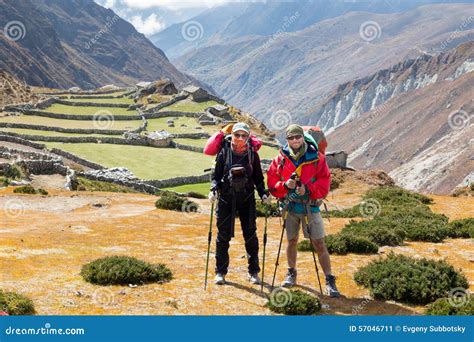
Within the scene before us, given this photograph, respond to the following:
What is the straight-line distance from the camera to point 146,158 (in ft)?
187

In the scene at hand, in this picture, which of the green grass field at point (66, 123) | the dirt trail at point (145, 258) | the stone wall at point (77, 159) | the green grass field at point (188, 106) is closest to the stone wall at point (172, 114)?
the green grass field at point (188, 106)

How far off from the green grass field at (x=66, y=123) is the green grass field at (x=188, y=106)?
14.6 meters

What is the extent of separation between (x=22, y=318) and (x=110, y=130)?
213ft

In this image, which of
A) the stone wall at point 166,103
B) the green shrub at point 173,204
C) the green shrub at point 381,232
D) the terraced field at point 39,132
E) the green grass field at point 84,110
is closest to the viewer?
the green shrub at point 381,232

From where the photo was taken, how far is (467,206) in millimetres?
24266

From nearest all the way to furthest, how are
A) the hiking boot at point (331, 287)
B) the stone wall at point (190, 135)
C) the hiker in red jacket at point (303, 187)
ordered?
the hiking boot at point (331, 287)
the hiker in red jacket at point (303, 187)
the stone wall at point (190, 135)

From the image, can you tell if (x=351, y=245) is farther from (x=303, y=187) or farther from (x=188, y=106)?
(x=188, y=106)

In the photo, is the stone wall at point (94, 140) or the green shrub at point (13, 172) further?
the stone wall at point (94, 140)

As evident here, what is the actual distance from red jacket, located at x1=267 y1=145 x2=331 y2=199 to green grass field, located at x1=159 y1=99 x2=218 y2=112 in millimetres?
84551

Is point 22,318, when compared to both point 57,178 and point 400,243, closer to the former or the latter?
point 400,243

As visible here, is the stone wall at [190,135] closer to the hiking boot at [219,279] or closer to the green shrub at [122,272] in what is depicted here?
the green shrub at [122,272]

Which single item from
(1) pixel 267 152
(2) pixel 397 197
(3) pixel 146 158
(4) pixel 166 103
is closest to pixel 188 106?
(4) pixel 166 103

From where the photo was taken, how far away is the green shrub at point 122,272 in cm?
1038

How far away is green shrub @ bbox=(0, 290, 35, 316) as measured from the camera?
813cm
